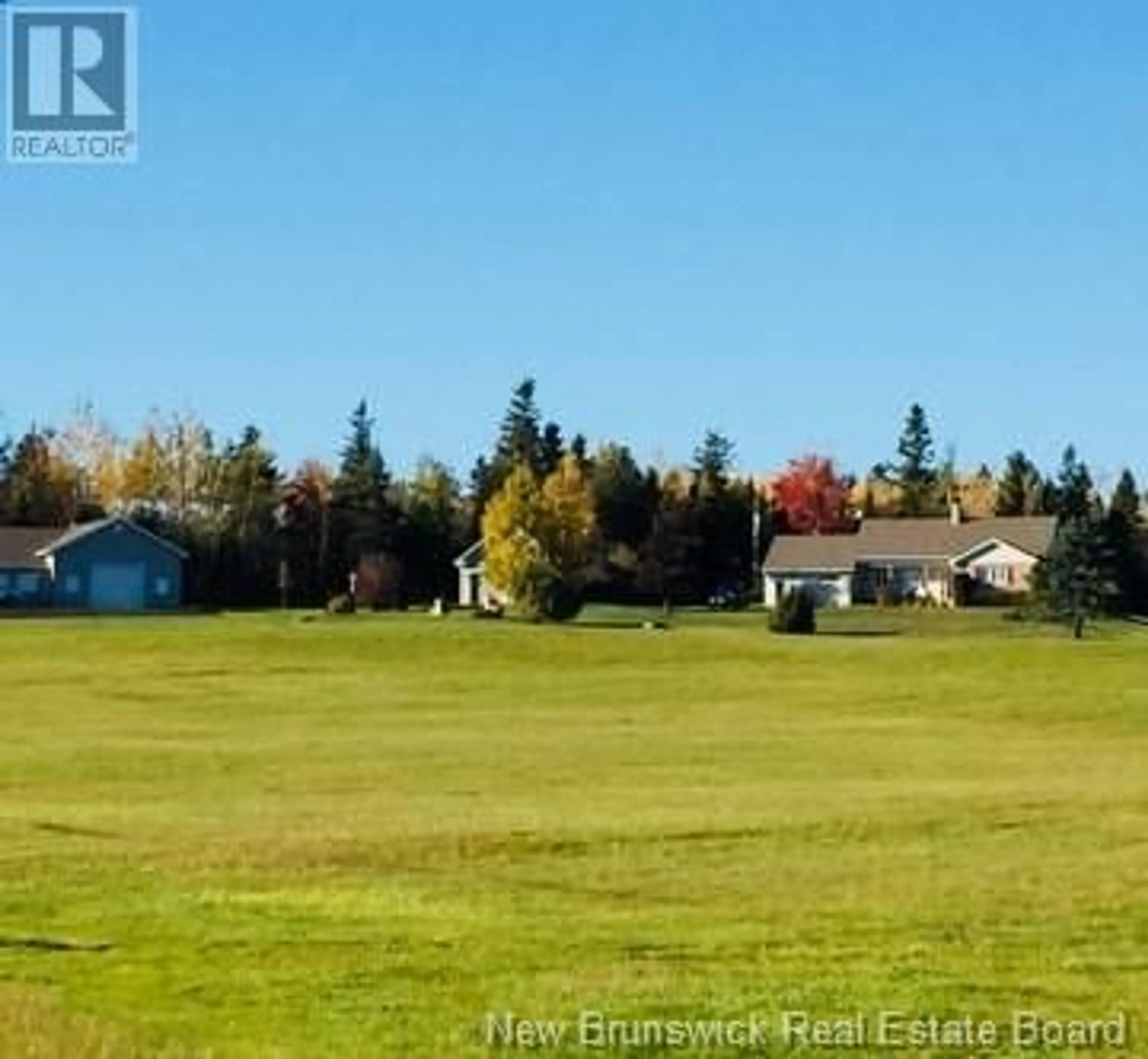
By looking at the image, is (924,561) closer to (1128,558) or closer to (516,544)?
(1128,558)

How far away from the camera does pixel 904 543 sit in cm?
13725

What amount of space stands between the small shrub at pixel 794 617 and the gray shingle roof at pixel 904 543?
117ft

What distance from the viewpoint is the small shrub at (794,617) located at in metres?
93.2

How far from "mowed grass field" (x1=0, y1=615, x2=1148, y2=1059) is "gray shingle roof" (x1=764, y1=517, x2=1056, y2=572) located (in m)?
68.1

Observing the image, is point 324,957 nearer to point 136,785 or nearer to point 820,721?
point 136,785

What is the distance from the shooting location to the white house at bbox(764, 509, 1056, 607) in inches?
5325

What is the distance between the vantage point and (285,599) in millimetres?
121125

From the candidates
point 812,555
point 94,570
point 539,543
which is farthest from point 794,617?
point 812,555

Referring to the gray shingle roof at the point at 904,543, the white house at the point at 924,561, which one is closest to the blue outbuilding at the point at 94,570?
the gray shingle roof at the point at 904,543

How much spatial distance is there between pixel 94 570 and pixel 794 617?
4083cm

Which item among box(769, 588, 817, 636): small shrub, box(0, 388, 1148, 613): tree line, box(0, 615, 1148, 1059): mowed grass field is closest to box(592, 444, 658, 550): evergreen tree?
box(0, 388, 1148, 613): tree line

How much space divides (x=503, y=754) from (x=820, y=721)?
50.3 feet

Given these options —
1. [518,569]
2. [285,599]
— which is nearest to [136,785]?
[518,569]

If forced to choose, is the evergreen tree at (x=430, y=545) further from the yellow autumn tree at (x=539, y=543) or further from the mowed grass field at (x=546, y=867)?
the mowed grass field at (x=546, y=867)
